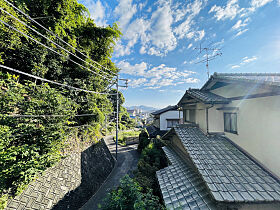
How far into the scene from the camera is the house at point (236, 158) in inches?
117

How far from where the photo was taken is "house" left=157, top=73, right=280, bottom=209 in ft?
9.78

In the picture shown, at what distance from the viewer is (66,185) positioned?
5332 millimetres

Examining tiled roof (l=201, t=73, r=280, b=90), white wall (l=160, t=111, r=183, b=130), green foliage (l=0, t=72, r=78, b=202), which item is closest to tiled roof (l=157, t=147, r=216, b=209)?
tiled roof (l=201, t=73, r=280, b=90)

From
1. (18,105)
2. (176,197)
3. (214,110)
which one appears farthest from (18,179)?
(214,110)

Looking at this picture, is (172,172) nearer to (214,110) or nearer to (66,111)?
(214,110)

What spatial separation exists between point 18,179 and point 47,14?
909 cm

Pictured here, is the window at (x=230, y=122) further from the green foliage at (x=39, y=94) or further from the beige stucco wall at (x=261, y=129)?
the green foliage at (x=39, y=94)

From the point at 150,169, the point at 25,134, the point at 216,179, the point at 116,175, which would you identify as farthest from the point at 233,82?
the point at 116,175

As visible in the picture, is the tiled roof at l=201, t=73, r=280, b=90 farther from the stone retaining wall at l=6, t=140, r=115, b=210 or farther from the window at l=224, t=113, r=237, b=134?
the stone retaining wall at l=6, t=140, r=115, b=210

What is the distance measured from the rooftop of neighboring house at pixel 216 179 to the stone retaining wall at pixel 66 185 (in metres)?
4.97

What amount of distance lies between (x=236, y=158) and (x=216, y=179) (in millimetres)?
1927

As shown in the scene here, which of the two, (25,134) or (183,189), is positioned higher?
(25,134)

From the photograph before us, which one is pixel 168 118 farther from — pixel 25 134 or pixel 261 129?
pixel 25 134

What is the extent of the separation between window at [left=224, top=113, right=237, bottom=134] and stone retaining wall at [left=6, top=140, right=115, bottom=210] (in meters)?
9.39
